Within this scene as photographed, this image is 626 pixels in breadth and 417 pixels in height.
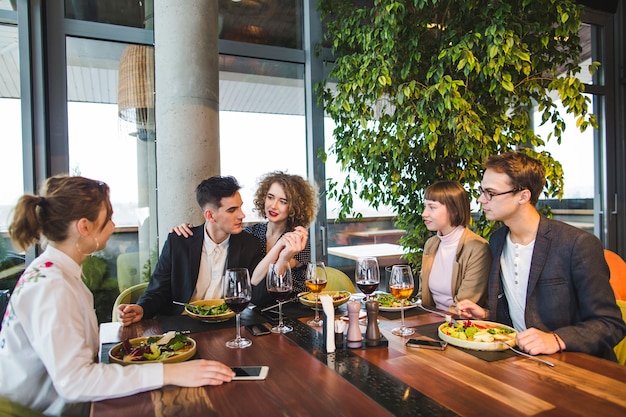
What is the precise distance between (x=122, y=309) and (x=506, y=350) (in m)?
1.45

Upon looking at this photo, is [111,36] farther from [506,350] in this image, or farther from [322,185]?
[506,350]

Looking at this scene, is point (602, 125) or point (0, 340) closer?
point (0, 340)

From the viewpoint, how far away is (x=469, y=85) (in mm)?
3447

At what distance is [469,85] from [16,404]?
337 centimetres

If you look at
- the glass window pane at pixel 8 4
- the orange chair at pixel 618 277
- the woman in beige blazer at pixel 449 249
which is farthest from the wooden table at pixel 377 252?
the glass window pane at pixel 8 4

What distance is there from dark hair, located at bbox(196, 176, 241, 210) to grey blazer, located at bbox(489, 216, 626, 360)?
1.49 m

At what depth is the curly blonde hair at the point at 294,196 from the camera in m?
2.93

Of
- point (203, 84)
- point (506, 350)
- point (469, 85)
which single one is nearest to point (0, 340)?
point (506, 350)

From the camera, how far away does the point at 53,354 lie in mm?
1104

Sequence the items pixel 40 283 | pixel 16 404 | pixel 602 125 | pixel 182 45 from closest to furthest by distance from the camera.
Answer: pixel 16 404 < pixel 40 283 < pixel 182 45 < pixel 602 125

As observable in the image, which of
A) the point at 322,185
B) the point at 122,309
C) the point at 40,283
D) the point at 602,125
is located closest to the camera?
the point at 40,283

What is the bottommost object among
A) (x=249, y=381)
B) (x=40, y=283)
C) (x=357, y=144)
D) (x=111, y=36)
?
(x=249, y=381)

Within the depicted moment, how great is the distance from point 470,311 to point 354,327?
0.63 metres

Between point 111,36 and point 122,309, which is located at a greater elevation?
point 111,36
